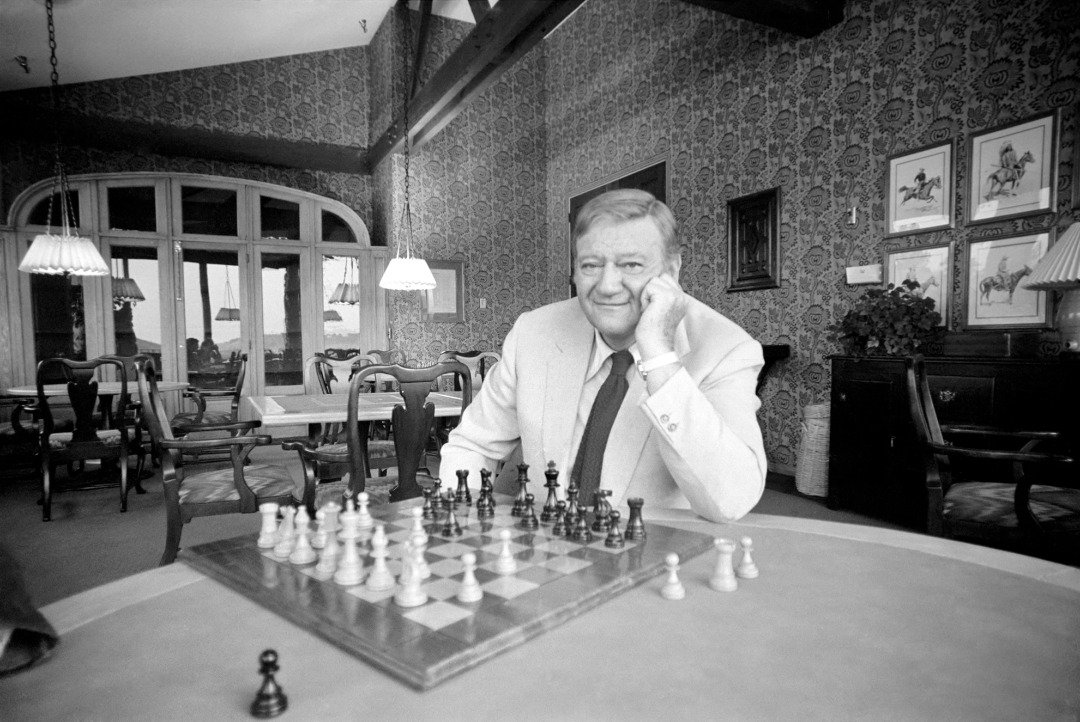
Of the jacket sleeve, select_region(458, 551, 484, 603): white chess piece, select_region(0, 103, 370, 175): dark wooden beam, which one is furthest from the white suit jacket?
select_region(0, 103, 370, 175): dark wooden beam

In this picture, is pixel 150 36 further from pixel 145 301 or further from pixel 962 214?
pixel 962 214

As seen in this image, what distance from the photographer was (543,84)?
819cm

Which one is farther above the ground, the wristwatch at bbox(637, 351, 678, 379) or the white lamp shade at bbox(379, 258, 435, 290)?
the white lamp shade at bbox(379, 258, 435, 290)

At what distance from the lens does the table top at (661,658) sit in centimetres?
58

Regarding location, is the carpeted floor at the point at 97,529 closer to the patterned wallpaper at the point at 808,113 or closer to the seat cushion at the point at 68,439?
the seat cushion at the point at 68,439

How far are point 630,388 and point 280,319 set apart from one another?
255 inches

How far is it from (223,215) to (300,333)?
5.07 ft

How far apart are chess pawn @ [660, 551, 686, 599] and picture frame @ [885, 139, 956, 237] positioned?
4.09 m

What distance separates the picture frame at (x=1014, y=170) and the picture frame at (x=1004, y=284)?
0.16 metres

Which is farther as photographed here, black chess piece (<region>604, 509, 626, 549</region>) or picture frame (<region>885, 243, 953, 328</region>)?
picture frame (<region>885, 243, 953, 328</region>)

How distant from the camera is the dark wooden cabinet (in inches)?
121

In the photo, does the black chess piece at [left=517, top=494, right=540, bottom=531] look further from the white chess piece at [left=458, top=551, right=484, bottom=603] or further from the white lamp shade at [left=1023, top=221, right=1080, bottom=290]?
the white lamp shade at [left=1023, top=221, right=1080, bottom=290]

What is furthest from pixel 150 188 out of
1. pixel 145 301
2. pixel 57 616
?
pixel 57 616

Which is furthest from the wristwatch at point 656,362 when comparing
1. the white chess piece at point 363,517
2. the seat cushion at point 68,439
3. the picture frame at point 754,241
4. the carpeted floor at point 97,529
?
the seat cushion at point 68,439
